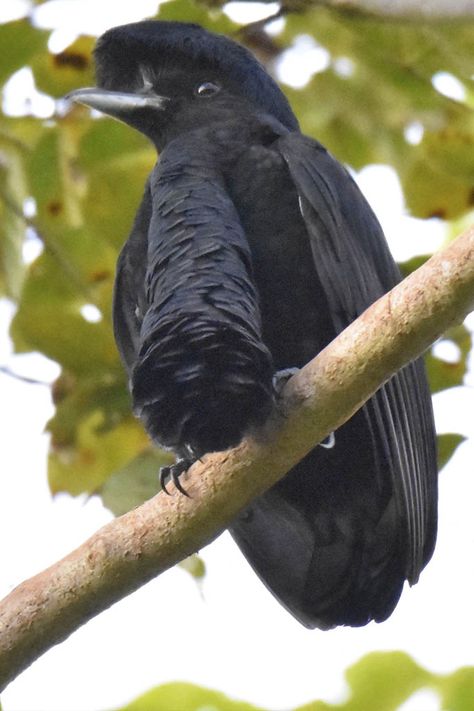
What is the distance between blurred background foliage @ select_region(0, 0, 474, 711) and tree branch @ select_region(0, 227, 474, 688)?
1.03 metres

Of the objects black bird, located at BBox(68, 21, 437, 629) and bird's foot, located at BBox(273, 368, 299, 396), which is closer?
bird's foot, located at BBox(273, 368, 299, 396)

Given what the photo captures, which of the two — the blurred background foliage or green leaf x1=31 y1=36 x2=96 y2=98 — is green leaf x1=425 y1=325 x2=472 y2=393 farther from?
green leaf x1=31 y1=36 x2=96 y2=98

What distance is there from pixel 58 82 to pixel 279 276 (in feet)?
4.16

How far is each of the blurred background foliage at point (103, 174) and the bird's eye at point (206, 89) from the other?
241 millimetres

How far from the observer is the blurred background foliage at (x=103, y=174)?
3777 mm

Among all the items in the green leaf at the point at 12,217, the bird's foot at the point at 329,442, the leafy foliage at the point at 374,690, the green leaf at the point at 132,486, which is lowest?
the leafy foliage at the point at 374,690

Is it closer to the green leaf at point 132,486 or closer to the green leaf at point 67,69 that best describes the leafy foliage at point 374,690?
the green leaf at point 132,486

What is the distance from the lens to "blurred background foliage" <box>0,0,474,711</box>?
149 inches

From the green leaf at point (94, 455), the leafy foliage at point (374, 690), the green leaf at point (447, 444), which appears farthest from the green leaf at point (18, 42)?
the leafy foliage at point (374, 690)

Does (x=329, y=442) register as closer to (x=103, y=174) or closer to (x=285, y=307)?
(x=285, y=307)

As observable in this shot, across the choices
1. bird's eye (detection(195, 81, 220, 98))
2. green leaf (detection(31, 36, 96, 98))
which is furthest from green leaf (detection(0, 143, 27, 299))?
bird's eye (detection(195, 81, 220, 98))

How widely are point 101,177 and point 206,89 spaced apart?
446mm

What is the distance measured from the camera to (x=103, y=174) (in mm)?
4043

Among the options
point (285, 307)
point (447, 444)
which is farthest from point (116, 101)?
point (447, 444)
